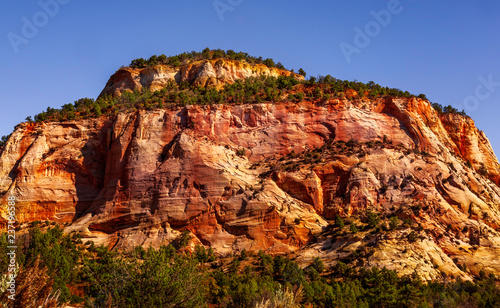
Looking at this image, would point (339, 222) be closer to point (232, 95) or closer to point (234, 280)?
point (234, 280)

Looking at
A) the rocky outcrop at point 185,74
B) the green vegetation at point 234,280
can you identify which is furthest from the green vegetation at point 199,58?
the green vegetation at point 234,280

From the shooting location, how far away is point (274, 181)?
155 feet

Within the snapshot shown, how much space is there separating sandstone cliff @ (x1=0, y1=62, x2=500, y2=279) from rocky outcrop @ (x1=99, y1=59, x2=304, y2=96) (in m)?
9.63

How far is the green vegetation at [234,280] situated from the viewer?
23.4 metres

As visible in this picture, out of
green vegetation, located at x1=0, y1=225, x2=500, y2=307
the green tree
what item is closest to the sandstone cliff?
the green tree

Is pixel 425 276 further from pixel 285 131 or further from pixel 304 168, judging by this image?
pixel 285 131

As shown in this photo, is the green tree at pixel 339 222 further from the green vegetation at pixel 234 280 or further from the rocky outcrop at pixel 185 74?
the rocky outcrop at pixel 185 74

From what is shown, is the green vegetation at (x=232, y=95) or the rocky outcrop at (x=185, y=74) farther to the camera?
the rocky outcrop at (x=185, y=74)

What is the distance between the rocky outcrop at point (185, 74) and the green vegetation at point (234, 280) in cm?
2401

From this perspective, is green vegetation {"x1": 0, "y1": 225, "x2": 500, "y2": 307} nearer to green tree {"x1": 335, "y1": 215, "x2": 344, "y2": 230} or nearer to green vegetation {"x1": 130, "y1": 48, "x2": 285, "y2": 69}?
green tree {"x1": 335, "y1": 215, "x2": 344, "y2": 230}

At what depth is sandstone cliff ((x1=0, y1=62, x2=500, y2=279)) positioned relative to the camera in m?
42.7

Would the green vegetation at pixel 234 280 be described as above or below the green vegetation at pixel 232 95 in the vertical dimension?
below

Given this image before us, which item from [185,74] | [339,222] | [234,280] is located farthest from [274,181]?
[185,74]

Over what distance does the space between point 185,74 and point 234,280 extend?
33061mm
